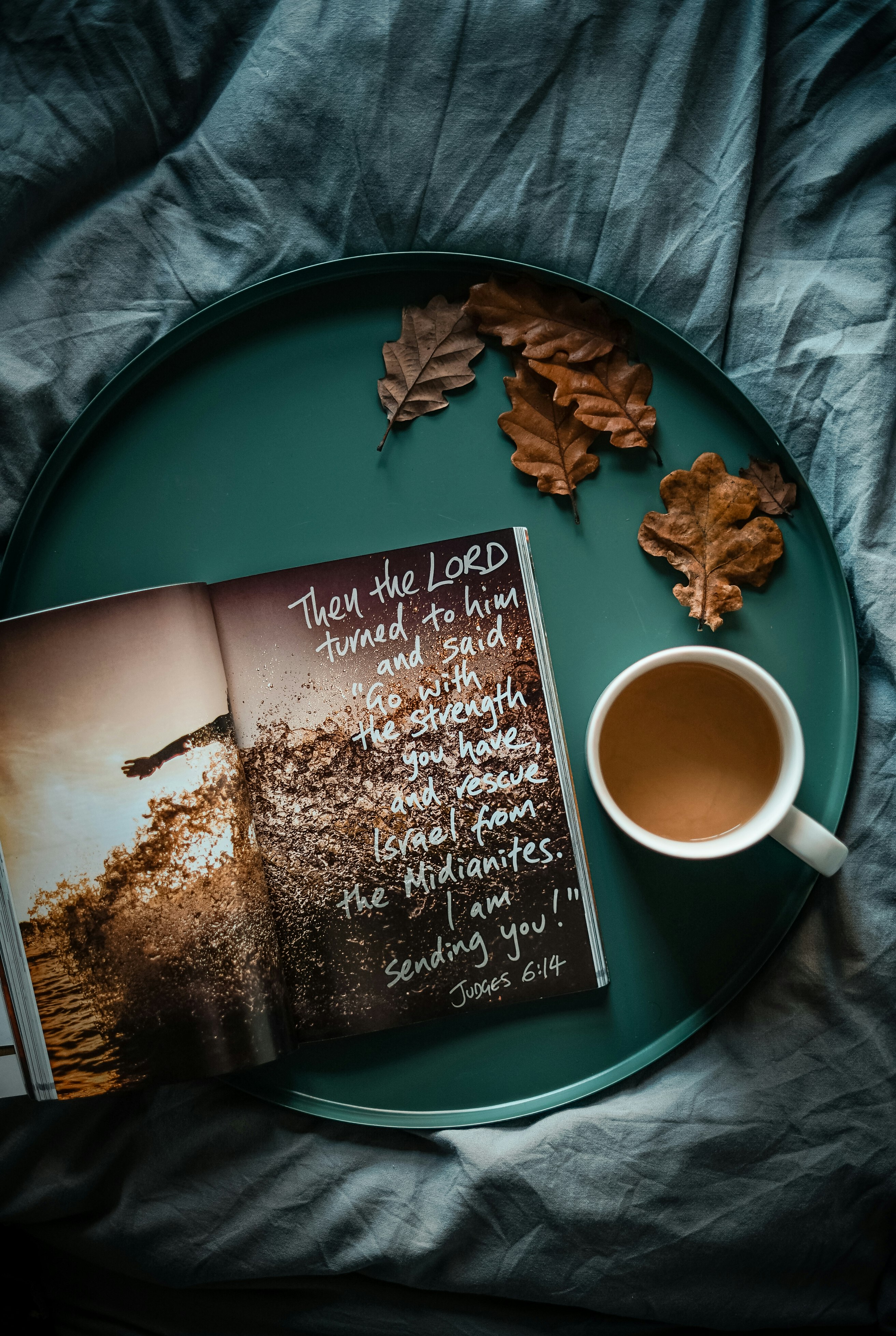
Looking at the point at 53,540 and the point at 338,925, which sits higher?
the point at 53,540

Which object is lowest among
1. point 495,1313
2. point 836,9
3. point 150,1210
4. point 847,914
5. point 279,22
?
point 495,1313

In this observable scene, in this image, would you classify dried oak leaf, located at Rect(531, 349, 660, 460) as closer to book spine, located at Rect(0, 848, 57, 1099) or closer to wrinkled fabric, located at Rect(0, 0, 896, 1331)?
wrinkled fabric, located at Rect(0, 0, 896, 1331)

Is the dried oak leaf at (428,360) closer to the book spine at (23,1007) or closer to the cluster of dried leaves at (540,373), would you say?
the cluster of dried leaves at (540,373)

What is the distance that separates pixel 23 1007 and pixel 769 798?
2.28 feet

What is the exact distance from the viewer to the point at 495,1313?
2.82 feet

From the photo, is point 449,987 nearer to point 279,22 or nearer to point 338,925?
point 338,925

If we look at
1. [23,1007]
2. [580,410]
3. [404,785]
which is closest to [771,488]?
[580,410]

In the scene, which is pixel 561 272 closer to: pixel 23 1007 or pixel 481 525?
pixel 481 525

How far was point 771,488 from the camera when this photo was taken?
826 millimetres

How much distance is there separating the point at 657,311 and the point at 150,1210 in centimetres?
103

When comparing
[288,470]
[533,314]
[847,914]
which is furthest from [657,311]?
[847,914]

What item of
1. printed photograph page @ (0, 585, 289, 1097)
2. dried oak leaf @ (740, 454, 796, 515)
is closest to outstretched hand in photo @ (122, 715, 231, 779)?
printed photograph page @ (0, 585, 289, 1097)

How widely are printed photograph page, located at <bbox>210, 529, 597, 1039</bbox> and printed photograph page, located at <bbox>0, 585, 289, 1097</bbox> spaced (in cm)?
7

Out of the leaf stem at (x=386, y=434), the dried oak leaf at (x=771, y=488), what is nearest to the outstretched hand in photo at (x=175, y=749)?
the leaf stem at (x=386, y=434)
